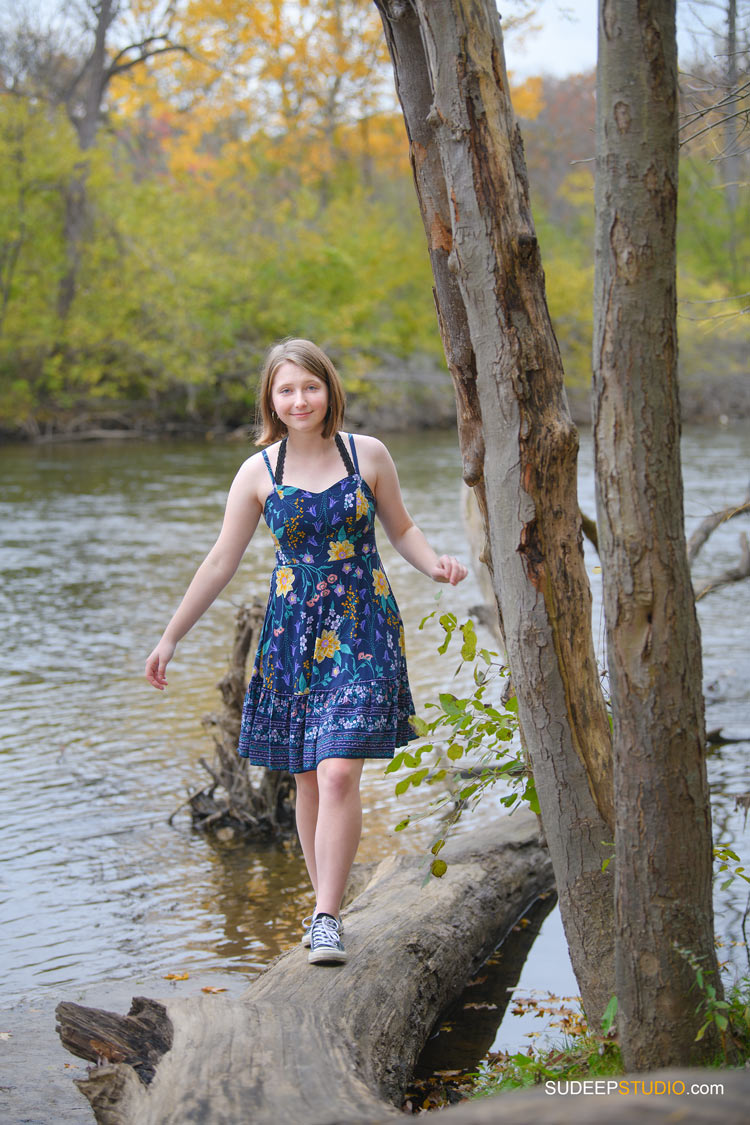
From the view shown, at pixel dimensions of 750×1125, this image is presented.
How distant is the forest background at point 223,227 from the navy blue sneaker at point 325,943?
20883 mm

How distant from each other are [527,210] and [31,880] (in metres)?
3.63

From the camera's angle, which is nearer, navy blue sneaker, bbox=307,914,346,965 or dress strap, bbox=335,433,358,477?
navy blue sneaker, bbox=307,914,346,965

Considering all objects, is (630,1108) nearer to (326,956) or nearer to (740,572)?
(326,956)

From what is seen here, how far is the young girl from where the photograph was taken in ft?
11.7

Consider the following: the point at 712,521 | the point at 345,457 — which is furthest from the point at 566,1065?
the point at 712,521

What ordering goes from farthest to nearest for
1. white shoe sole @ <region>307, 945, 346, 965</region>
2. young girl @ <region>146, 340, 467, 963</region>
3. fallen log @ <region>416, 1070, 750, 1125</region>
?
1. young girl @ <region>146, 340, 467, 963</region>
2. white shoe sole @ <region>307, 945, 346, 965</region>
3. fallen log @ <region>416, 1070, 750, 1125</region>

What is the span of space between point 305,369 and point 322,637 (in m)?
0.88

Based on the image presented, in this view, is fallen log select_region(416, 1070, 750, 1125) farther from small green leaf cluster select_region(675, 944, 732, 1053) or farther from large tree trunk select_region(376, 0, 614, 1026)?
large tree trunk select_region(376, 0, 614, 1026)

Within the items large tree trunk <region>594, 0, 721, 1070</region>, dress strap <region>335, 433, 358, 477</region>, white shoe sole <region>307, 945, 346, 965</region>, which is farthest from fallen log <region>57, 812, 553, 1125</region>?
dress strap <region>335, 433, 358, 477</region>

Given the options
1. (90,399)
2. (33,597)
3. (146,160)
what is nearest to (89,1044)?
(33,597)

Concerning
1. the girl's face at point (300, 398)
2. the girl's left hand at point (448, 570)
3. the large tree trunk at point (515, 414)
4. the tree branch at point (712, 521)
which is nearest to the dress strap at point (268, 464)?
the girl's face at point (300, 398)

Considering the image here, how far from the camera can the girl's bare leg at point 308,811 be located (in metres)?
3.76

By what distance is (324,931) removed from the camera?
3.50 meters

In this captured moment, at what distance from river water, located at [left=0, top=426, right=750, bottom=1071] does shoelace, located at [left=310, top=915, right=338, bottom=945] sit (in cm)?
72
